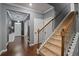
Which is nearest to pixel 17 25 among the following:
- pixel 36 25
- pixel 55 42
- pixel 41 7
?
pixel 36 25

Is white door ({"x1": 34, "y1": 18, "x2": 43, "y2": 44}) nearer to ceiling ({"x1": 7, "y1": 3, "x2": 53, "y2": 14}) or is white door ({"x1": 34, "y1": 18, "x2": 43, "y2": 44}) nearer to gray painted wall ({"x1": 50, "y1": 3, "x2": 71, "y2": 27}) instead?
ceiling ({"x1": 7, "y1": 3, "x2": 53, "y2": 14})

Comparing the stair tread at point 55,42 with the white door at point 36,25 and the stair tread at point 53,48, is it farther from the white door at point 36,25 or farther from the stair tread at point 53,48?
the white door at point 36,25

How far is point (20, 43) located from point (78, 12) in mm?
1013

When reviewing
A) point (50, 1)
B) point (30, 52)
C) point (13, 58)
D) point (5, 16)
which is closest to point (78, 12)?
point (50, 1)

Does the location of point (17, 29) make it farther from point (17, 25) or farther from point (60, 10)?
point (60, 10)

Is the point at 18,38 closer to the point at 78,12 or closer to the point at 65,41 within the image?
the point at 65,41

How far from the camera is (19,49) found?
1.65 m

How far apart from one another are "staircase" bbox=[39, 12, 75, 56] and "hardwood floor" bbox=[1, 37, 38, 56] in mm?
139

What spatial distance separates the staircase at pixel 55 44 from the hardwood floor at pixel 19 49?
14 cm

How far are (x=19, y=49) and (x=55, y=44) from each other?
558 millimetres

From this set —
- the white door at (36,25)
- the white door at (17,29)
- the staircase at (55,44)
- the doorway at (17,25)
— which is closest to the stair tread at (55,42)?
the staircase at (55,44)

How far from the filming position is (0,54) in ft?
5.33

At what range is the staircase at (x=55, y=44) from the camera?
166 cm

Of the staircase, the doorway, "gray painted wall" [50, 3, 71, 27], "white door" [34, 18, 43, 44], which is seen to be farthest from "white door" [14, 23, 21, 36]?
"gray painted wall" [50, 3, 71, 27]
